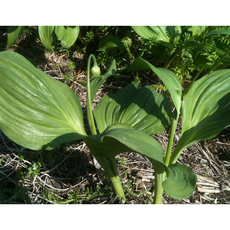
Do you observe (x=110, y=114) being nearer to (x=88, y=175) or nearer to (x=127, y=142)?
(x=88, y=175)

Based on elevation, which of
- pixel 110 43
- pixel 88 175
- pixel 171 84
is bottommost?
pixel 88 175

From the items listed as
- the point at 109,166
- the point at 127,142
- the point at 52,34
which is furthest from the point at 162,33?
the point at 127,142

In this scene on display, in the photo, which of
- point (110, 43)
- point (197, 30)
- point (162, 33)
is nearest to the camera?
point (197, 30)

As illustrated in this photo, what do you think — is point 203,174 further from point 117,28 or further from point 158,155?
point 117,28

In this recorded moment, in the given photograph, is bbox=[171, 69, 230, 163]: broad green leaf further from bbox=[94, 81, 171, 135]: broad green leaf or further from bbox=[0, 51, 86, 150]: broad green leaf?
bbox=[0, 51, 86, 150]: broad green leaf

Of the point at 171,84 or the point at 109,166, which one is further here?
the point at 109,166

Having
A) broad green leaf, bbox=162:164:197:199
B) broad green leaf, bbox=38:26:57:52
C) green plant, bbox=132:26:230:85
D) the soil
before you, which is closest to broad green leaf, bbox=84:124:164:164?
broad green leaf, bbox=162:164:197:199
